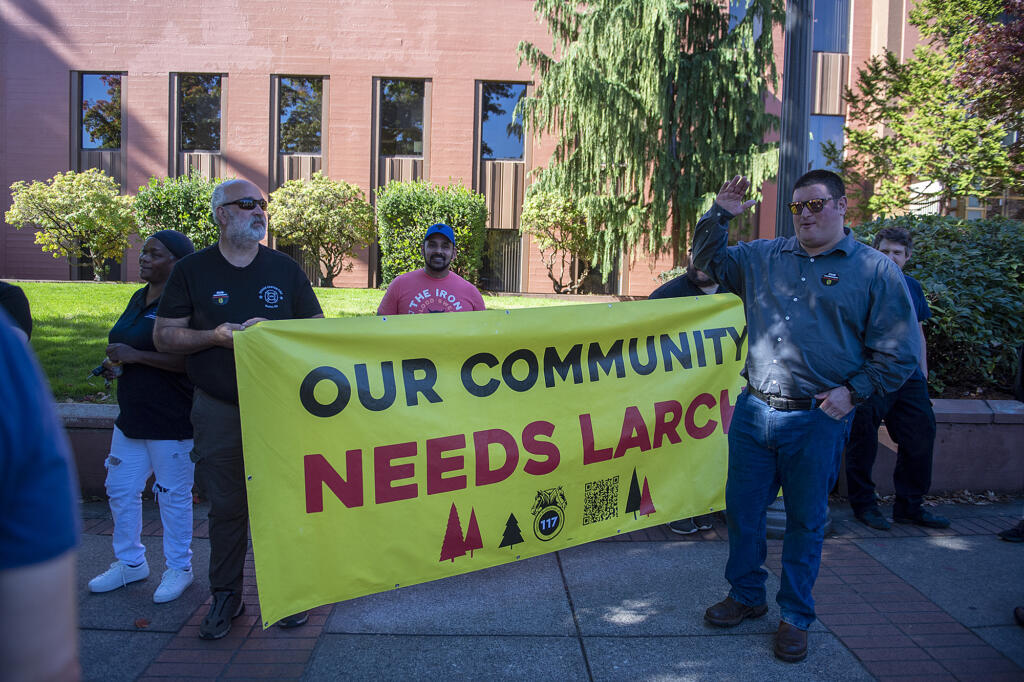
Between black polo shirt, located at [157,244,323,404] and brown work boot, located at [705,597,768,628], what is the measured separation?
265 cm

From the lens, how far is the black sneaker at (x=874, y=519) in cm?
521

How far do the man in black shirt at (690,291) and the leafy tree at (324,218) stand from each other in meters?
15.6

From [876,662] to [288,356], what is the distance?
3121 mm

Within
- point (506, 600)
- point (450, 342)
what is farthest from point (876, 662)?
point (450, 342)

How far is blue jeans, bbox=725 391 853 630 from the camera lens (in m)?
3.46

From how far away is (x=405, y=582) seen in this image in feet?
12.0

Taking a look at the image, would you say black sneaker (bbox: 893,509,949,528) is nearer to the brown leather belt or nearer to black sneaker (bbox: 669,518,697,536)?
black sneaker (bbox: 669,518,697,536)

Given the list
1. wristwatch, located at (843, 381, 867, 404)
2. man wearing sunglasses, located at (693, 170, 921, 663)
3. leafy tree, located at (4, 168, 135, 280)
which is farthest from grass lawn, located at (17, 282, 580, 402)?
leafy tree, located at (4, 168, 135, 280)

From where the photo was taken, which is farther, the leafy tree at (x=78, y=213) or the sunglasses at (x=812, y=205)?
the leafy tree at (x=78, y=213)

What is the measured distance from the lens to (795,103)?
5277mm

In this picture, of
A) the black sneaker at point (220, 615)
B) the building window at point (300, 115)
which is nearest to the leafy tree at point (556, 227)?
the building window at point (300, 115)

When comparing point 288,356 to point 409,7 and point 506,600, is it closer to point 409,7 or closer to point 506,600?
point 506,600

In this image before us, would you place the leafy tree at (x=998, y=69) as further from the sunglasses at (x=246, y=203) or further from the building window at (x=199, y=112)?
the building window at (x=199, y=112)

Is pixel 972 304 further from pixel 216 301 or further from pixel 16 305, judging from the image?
pixel 16 305
